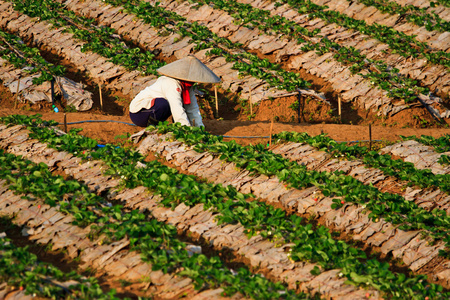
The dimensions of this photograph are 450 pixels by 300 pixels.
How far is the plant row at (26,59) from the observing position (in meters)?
9.38

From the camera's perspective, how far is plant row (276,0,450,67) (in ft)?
36.8

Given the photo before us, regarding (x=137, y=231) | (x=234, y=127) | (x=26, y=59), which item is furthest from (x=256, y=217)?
(x=26, y=59)

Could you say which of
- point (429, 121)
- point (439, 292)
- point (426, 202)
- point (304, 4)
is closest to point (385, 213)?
point (426, 202)

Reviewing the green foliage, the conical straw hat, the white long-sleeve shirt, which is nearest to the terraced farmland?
the green foliage

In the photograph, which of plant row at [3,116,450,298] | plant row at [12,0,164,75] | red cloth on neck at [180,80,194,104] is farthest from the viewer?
plant row at [12,0,164,75]

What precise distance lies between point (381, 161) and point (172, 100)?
302cm

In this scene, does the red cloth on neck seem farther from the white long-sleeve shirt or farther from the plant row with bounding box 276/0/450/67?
the plant row with bounding box 276/0/450/67

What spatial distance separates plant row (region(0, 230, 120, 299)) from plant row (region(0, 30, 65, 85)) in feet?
18.4

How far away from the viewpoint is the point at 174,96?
7.22 m

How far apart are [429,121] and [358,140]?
240 cm

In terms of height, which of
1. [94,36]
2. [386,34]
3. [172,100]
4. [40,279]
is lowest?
[40,279]

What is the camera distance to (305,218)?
19.3 feet

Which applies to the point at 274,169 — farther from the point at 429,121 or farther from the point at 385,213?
the point at 429,121

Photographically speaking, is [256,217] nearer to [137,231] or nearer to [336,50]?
[137,231]
